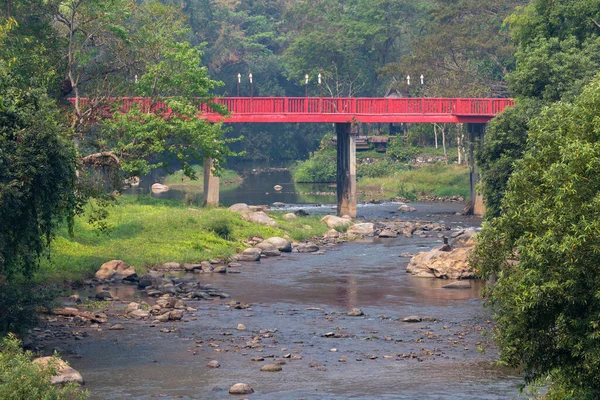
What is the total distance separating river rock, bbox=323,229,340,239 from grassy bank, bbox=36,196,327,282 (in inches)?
14.1

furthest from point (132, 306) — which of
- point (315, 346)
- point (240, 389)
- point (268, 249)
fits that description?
point (268, 249)

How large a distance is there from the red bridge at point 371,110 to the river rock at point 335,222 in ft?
19.1

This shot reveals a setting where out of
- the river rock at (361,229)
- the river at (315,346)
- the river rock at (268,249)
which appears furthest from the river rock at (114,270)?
the river rock at (361,229)

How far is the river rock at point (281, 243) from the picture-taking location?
44719mm

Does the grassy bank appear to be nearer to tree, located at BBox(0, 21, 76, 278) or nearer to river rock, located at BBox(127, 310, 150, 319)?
river rock, located at BBox(127, 310, 150, 319)

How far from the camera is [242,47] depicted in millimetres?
107938

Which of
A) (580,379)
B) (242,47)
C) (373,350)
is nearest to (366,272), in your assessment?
(373,350)

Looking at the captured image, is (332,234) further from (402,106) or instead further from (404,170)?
(404,170)

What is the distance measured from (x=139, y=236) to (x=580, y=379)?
84.4ft

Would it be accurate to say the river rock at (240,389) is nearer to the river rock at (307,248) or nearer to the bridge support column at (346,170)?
the river rock at (307,248)

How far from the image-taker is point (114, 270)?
119 ft

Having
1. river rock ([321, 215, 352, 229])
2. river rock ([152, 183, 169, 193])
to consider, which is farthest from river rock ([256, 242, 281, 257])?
river rock ([152, 183, 169, 193])

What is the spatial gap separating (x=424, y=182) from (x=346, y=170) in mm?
16884

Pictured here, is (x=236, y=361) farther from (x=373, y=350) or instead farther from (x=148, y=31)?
(x=148, y=31)
